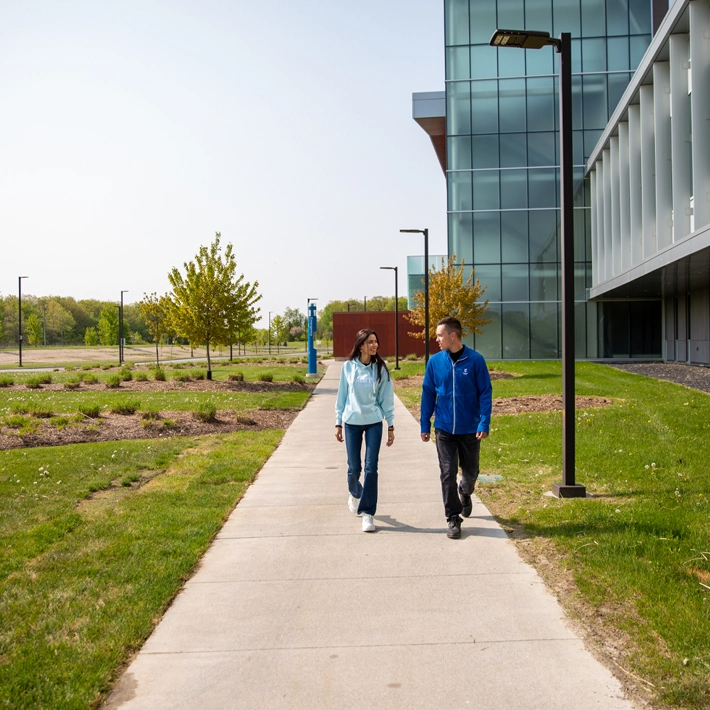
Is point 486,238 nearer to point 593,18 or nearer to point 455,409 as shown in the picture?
point 593,18

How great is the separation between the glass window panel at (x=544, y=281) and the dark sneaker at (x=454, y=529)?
1293 inches

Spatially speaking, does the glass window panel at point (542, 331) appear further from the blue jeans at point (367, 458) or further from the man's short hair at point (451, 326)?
the man's short hair at point (451, 326)

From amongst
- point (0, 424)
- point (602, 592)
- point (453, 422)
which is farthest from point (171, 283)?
point (602, 592)

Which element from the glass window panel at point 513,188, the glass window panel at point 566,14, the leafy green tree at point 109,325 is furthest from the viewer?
the leafy green tree at point 109,325

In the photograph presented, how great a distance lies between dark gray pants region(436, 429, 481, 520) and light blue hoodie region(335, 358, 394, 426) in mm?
578

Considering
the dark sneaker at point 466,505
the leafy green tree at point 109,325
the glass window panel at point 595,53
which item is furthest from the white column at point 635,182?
the leafy green tree at point 109,325

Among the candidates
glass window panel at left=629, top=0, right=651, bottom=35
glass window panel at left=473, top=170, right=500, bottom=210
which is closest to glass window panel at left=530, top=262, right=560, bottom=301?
glass window panel at left=473, top=170, right=500, bottom=210

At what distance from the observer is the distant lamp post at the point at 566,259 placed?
788 centimetres

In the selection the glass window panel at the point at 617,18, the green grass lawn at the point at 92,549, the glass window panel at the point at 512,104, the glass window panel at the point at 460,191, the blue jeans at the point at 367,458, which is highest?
the glass window panel at the point at 617,18

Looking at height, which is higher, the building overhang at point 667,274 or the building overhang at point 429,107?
the building overhang at point 429,107

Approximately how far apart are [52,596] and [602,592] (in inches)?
144

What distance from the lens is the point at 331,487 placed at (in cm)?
880

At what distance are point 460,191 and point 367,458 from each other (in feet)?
110

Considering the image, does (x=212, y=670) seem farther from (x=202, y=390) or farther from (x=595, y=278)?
(x=595, y=278)
